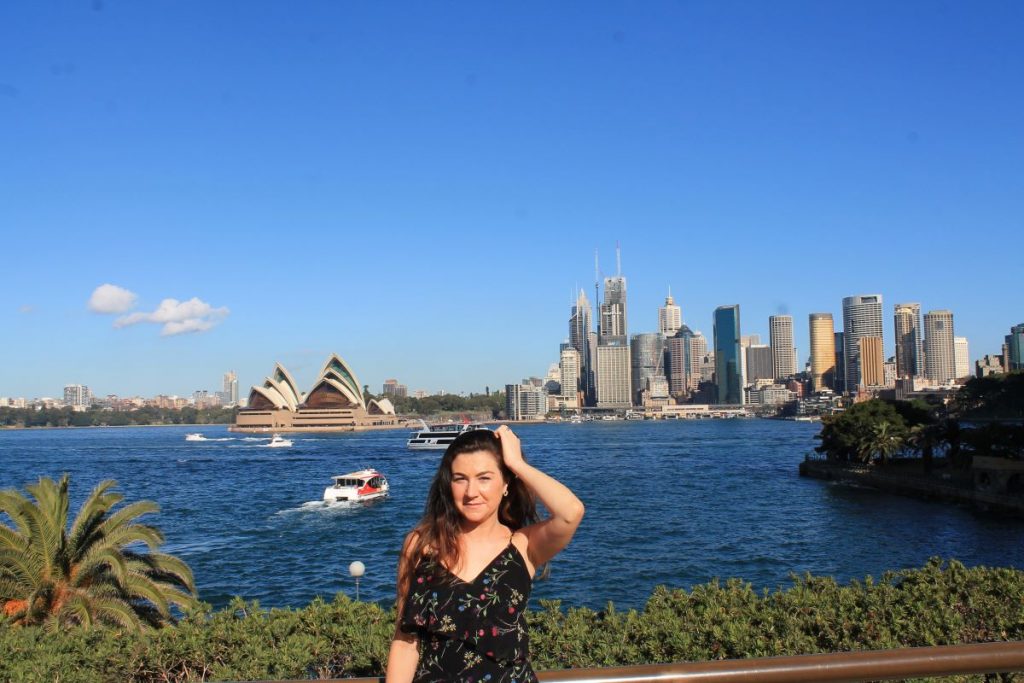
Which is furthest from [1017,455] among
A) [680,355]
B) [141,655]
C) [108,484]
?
[680,355]

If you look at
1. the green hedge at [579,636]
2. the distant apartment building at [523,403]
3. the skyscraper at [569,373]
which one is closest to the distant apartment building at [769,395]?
the skyscraper at [569,373]

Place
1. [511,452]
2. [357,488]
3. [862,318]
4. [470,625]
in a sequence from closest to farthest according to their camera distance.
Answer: [470,625] → [511,452] → [357,488] → [862,318]

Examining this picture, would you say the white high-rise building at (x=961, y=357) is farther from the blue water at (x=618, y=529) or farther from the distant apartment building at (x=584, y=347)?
the blue water at (x=618, y=529)

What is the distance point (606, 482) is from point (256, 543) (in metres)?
17.8

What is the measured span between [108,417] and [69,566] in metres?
157

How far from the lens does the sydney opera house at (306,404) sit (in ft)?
309

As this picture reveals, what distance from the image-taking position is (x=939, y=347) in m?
181

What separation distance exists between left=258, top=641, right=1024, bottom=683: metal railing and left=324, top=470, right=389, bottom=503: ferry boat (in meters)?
29.0

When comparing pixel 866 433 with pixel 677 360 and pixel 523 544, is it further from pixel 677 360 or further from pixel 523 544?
pixel 677 360

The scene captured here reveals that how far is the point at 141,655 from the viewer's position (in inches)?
126

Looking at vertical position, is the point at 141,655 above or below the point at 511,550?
below

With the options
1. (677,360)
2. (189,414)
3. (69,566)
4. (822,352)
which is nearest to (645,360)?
(677,360)

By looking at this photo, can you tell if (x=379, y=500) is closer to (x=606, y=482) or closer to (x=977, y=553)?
(x=606, y=482)

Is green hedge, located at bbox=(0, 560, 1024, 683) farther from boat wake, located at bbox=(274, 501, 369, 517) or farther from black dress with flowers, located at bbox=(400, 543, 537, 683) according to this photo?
boat wake, located at bbox=(274, 501, 369, 517)
